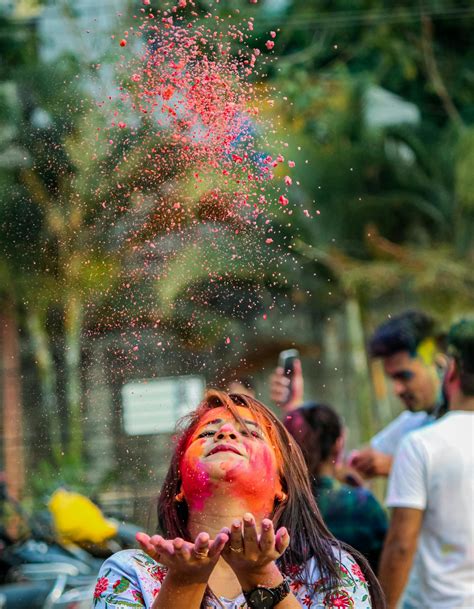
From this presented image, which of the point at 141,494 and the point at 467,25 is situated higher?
the point at 467,25

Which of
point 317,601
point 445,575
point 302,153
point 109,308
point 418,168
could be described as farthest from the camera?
point 418,168

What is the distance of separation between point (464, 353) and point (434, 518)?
516mm

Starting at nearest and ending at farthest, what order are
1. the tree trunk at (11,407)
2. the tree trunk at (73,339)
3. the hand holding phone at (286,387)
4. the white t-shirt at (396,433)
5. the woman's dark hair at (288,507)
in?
the woman's dark hair at (288,507) → the tree trunk at (73,339) → the hand holding phone at (286,387) → the white t-shirt at (396,433) → the tree trunk at (11,407)

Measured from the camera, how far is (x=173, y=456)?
7.50ft

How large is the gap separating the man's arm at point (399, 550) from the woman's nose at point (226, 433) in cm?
120

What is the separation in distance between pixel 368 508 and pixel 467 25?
8.40 m

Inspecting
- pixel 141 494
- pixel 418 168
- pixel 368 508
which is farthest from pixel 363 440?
pixel 141 494

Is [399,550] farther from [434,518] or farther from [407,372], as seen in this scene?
[407,372]

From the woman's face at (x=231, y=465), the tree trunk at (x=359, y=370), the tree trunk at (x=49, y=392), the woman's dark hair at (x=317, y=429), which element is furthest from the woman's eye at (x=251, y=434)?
the tree trunk at (x=359, y=370)

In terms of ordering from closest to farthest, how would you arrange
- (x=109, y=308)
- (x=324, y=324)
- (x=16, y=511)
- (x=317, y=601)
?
(x=317, y=601) < (x=109, y=308) < (x=16, y=511) < (x=324, y=324)

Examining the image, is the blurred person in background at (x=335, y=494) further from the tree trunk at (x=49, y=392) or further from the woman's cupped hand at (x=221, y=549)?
the woman's cupped hand at (x=221, y=549)

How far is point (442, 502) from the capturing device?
3.17 meters

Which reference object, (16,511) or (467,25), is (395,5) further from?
(16,511)

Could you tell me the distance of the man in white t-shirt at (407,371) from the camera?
4047 millimetres
